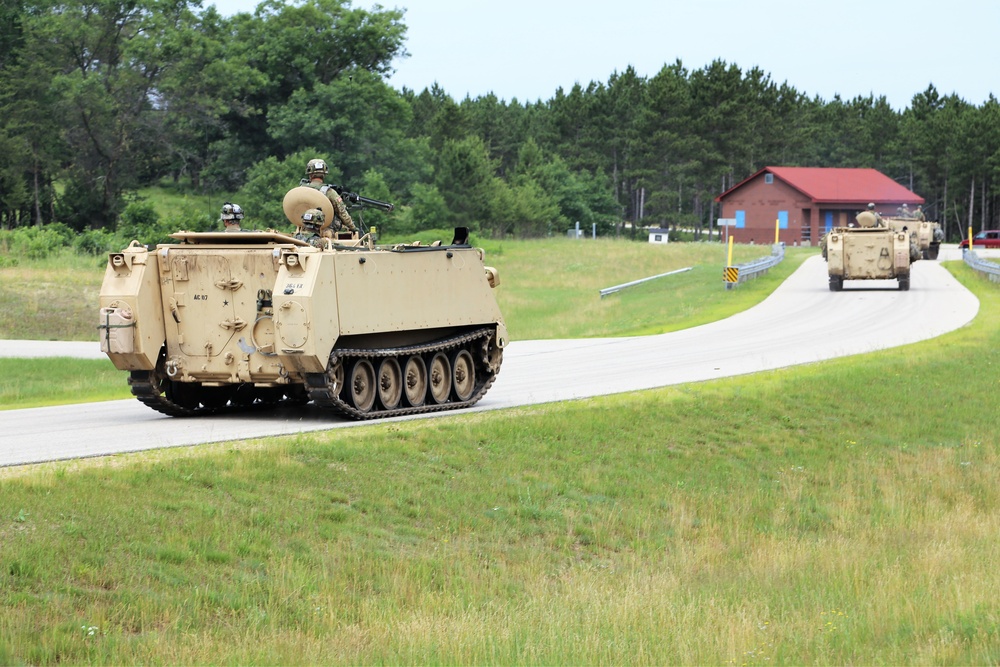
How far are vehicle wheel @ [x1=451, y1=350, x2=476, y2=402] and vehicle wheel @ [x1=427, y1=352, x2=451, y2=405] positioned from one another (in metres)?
0.10

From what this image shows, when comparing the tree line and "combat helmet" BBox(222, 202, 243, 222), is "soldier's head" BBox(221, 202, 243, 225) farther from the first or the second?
the tree line

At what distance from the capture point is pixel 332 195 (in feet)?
64.5

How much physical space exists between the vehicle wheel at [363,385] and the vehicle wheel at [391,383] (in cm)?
23

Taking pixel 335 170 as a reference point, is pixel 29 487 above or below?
below

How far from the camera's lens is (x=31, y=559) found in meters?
9.80

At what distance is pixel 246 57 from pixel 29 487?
65761mm

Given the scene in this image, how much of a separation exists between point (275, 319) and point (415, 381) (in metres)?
2.96

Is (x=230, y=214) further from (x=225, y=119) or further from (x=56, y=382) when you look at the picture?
(x=225, y=119)

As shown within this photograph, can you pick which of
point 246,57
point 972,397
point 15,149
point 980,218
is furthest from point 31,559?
point 980,218

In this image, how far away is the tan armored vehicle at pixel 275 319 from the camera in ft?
56.0

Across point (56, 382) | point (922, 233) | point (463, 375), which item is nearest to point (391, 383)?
point (463, 375)

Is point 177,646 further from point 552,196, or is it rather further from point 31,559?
point 552,196

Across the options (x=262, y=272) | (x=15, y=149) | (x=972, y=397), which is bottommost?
(x=972, y=397)

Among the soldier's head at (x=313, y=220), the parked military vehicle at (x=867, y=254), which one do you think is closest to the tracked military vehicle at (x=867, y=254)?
the parked military vehicle at (x=867, y=254)
